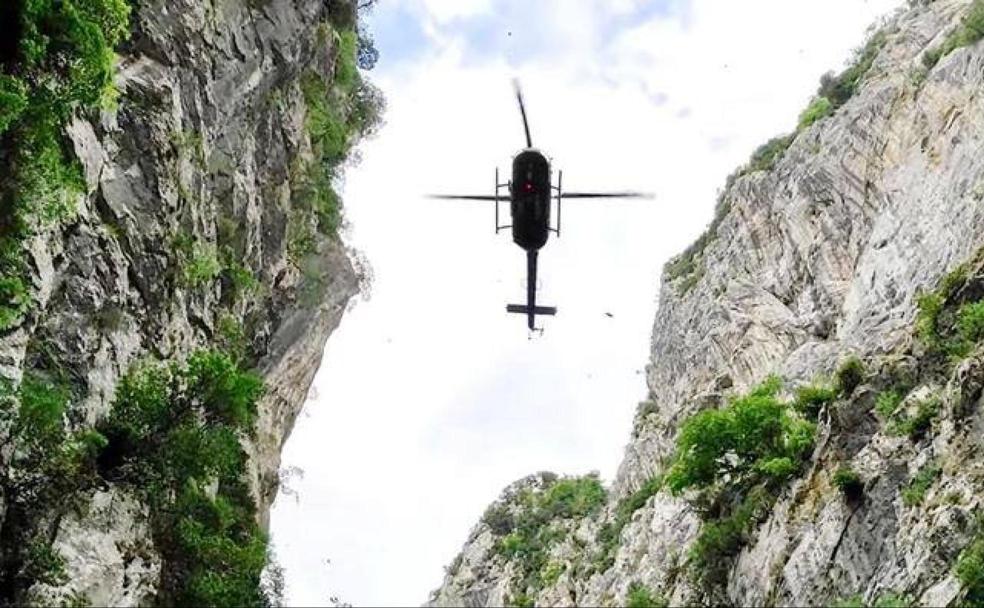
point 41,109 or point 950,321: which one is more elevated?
point 950,321

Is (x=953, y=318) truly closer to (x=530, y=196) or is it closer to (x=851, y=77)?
(x=530, y=196)

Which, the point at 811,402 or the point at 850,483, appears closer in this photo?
the point at 850,483

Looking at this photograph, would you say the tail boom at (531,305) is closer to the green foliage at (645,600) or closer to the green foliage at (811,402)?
the green foliage at (811,402)

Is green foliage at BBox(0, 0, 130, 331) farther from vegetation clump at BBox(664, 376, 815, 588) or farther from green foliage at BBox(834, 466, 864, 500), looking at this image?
vegetation clump at BBox(664, 376, 815, 588)

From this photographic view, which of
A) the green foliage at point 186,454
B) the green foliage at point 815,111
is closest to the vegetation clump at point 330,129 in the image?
the green foliage at point 186,454

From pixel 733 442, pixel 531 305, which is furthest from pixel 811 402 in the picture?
pixel 531 305

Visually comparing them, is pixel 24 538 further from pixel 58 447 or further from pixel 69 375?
pixel 69 375
